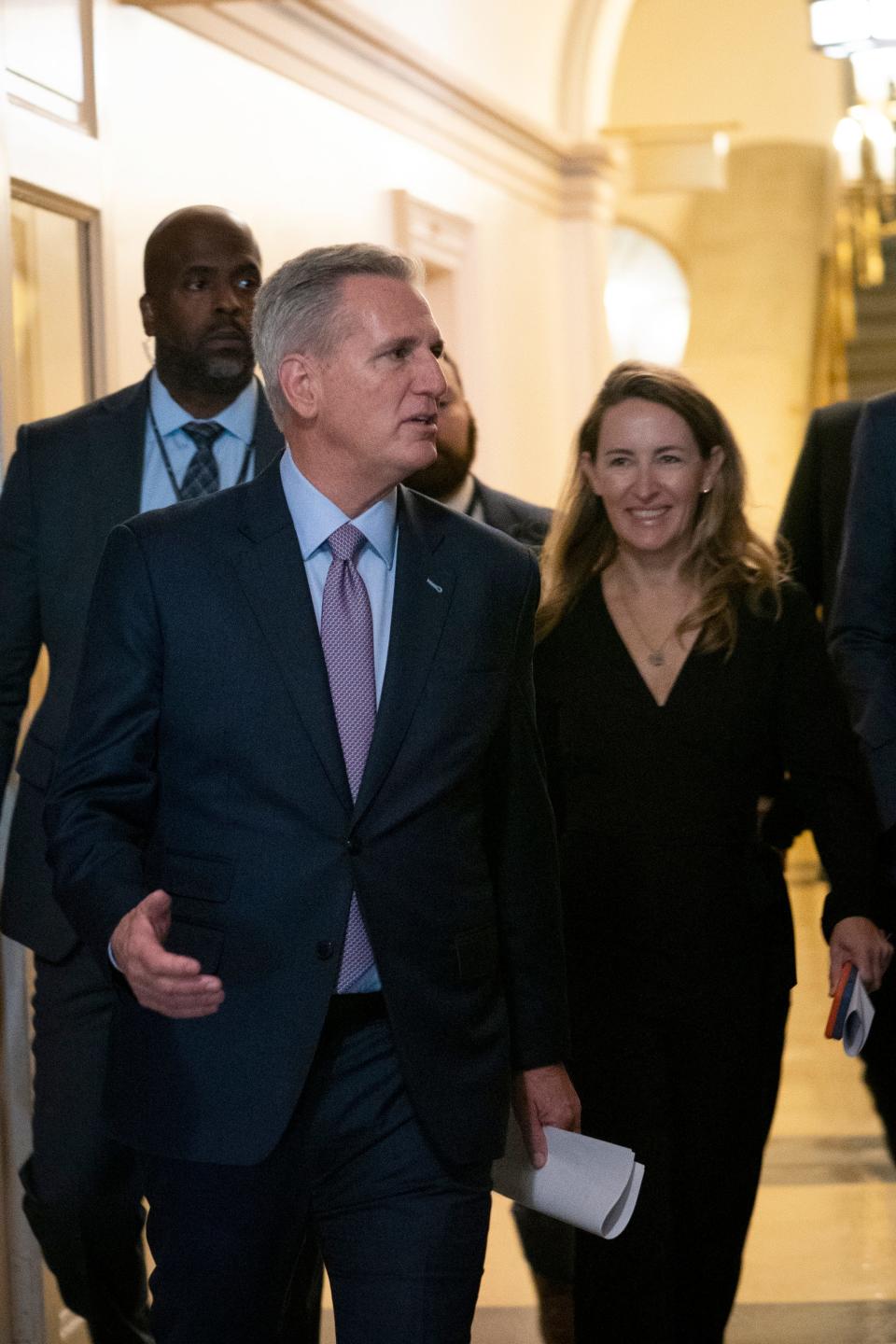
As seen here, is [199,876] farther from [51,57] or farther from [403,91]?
[403,91]

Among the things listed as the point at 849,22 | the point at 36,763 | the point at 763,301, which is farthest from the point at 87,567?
the point at 763,301

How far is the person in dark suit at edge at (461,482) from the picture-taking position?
4.29m

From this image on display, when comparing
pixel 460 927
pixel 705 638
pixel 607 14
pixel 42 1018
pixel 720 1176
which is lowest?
pixel 720 1176

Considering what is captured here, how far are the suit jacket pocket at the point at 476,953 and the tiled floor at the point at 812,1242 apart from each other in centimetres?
192

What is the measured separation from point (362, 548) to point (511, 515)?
6.13ft

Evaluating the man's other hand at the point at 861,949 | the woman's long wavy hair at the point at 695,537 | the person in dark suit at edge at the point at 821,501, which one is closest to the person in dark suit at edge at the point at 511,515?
the woman's long wavy hair at the point at 695,537

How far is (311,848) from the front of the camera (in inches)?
96.7

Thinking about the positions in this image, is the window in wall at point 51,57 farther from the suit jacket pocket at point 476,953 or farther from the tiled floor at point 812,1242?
the tiled floor at point 812,1242

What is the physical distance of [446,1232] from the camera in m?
2.53

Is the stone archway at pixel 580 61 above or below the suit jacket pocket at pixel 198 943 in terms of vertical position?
above

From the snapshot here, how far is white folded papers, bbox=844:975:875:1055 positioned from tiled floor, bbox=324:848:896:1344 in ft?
4.65

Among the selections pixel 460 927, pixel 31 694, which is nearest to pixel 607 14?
pixel 31 694

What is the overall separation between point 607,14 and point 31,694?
22.0 ft

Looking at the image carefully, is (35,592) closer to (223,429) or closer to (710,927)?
(223,429)
